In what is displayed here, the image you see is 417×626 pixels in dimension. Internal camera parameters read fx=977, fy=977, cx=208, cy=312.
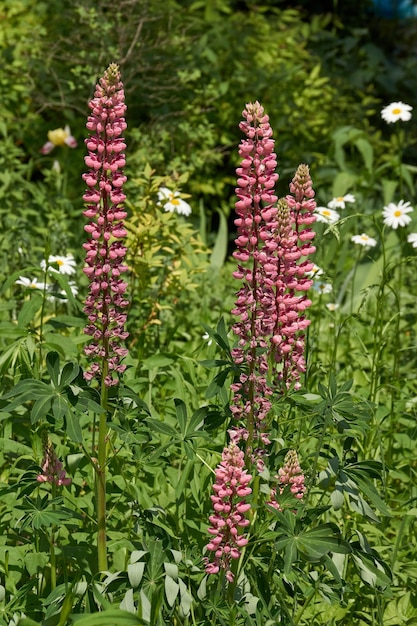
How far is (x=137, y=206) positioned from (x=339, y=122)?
3.38 metres

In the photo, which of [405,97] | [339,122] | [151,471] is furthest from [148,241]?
[405,97]

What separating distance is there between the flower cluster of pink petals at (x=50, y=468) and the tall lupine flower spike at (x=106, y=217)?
9.4 inches

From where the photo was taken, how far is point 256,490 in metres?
2.45

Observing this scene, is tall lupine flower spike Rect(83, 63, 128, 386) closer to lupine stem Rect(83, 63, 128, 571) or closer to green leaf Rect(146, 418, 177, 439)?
lupine stem Rect(83, 63, 128, 571)

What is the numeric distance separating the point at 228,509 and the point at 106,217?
0.73 metres

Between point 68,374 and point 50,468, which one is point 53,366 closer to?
point 68,374

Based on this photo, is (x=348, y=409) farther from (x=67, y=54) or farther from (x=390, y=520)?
(x=67, y=54)

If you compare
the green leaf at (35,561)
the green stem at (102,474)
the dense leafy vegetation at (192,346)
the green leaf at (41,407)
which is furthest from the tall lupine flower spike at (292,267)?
the green leaf at (35,561)

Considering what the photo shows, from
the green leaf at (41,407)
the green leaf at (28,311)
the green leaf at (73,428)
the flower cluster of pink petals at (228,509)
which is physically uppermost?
the green leaf at (28,311)

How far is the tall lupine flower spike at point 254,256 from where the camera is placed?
7.30 ft

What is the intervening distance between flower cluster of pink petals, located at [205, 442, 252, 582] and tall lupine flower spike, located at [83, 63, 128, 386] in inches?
15.9

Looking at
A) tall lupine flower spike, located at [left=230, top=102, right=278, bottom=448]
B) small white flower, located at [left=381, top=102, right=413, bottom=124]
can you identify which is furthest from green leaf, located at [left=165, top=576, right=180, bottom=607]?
small white flower, located at [left=381, top=102, right=413, bottom=124]

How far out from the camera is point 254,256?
7.36 feet

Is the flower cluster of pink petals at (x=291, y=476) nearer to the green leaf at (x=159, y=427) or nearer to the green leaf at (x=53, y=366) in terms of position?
the green leaf at (x=159, y=427)
